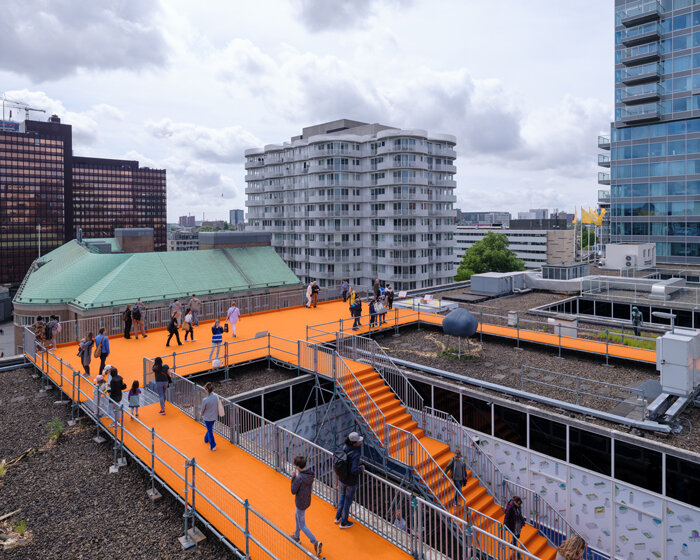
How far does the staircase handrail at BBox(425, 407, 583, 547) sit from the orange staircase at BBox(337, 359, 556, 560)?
0.35 metres

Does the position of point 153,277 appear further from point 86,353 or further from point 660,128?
point 660,128

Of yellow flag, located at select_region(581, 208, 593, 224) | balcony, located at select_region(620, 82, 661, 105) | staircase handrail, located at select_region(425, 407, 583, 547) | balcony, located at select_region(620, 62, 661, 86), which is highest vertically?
balcony, located at select_region(620, 62, 661, 86)

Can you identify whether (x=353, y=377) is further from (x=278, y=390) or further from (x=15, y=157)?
(x=15, y=157)

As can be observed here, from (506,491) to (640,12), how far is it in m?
76.3

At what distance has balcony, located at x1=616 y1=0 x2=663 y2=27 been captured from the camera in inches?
2522

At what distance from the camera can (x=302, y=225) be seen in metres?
91.3

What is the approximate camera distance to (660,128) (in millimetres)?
65000

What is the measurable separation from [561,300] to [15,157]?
15925 centimetres

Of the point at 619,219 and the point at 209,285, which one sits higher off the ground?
the point at 619,219

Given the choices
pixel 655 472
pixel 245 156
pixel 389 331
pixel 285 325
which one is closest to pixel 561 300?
pixel 389 331

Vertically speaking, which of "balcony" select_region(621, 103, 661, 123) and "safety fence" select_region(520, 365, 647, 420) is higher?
"balcony" select_region(621, 103, 661, 123)

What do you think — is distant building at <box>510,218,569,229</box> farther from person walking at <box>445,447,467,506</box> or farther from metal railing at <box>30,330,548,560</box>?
metal railing at <box>30,330,548,560</box>

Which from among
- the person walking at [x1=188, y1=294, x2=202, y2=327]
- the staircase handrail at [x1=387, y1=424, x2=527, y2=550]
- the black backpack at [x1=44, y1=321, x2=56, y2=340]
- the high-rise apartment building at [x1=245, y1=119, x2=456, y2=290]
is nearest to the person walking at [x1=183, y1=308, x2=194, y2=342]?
the person walking at [x1=188, y1=294, x2=202, y2=327]

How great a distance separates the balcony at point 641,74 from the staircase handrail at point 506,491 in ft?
230
